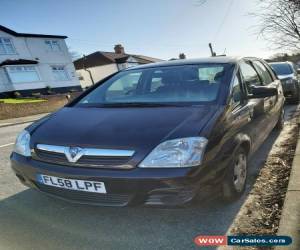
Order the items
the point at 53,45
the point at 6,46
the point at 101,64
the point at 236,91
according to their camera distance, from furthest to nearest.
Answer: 1. the point at 101,64
2. the point at 53,45
3. the point at 6,46
4. the point at 236,91

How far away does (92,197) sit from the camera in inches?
102

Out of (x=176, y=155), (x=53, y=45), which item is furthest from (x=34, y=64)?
(x=176, y=155)

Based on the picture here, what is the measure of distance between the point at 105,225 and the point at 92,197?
43 cm

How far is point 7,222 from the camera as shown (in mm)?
3039

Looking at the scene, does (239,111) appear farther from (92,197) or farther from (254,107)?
(92,197)

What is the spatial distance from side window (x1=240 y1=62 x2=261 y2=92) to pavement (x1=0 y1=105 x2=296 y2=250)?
1355 mm

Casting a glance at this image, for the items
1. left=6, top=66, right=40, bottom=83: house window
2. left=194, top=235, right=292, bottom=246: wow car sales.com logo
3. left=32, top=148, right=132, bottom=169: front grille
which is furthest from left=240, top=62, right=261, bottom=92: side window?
left=6, top=66, right=40, bottom=83: house window

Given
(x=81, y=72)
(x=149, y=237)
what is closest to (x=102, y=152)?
(x=149, y=237)

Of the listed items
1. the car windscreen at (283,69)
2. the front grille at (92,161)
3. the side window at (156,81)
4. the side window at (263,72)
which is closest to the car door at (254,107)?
the side window at (263,72)

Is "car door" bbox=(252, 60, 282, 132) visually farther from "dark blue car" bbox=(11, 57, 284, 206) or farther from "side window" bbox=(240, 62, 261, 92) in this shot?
"dark blue car" bbox=(11, 57, 284, 206)

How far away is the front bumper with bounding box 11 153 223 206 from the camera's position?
2357 millimetres

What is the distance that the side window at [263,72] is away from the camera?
4.65 m

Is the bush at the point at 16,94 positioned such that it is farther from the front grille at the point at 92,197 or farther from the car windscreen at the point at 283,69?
the front grille at the point at 92,197

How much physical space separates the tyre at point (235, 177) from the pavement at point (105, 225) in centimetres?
13
